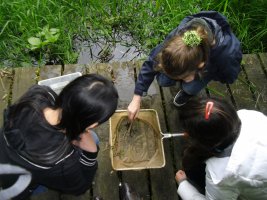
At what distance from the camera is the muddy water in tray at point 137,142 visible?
2.32m

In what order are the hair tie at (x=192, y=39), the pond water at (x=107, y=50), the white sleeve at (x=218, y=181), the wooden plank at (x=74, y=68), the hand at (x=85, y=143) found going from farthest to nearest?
the pond water at (x=107, y=50), the wooden plank at (x=74, y=68), the hair tie at (x=192, y=39), the hand at (x=85, y=143), the white sleeve at (x=218, y=181)

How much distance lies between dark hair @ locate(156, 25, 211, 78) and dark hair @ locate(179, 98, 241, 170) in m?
0.32

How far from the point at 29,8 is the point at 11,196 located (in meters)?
1.79

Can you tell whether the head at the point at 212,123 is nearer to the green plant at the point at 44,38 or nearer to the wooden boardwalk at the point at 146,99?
the wooden boardwalk at the point at 146,99

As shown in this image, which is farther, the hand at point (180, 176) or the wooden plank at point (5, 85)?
the wooden plank at point (5, 85)

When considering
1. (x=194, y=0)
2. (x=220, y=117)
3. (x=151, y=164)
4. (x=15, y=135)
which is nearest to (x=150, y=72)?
(x=151, y=164)

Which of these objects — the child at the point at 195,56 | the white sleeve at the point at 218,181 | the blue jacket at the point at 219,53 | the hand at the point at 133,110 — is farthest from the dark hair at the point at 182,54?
the white sleeve at the point at 218,181

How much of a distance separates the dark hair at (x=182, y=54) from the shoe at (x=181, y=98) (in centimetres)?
58

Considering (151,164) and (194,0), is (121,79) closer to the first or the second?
(151,164)

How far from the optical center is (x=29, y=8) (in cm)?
307

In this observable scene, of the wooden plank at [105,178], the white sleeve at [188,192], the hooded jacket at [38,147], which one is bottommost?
the wooden plank at [105,178]

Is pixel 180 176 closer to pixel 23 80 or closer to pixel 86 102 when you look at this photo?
pixel 86 102

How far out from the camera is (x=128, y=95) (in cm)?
274

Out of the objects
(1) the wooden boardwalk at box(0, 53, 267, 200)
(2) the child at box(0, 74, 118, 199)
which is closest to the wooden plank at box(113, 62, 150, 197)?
(1) the wooden boardwalk at box(0, 53, 267, 200)
